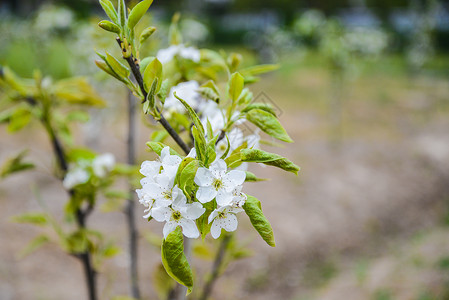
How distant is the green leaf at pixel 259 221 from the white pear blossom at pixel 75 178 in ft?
2.33

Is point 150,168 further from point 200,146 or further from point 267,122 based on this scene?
point 267,122

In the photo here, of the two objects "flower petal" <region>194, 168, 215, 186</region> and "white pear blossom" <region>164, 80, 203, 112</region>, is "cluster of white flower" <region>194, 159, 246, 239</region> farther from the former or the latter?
"white pear blossom" <region>164, 80, 203, 112</region>

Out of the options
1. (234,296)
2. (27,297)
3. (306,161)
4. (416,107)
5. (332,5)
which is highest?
(332,5)

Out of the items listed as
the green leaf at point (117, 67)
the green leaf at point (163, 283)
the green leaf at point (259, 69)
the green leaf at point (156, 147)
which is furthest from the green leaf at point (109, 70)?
the green leaf at point (163, 283)

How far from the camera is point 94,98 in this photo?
1.20 metres

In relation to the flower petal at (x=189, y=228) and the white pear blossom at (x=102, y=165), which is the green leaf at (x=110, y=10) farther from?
the white pear blossom at (x=102, y=165)

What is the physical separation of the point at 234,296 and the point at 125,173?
79.2 inches

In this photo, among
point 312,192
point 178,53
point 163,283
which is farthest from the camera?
point 312,192

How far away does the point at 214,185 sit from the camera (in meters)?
0.58

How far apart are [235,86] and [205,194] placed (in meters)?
0.24

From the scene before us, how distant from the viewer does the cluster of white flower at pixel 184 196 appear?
578mm

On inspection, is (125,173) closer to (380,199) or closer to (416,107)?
(380,199)

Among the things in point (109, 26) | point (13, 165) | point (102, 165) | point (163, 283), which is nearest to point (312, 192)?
point (163, 283)

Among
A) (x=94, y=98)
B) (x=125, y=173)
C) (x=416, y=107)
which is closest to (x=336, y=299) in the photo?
(x=125, y=173)
